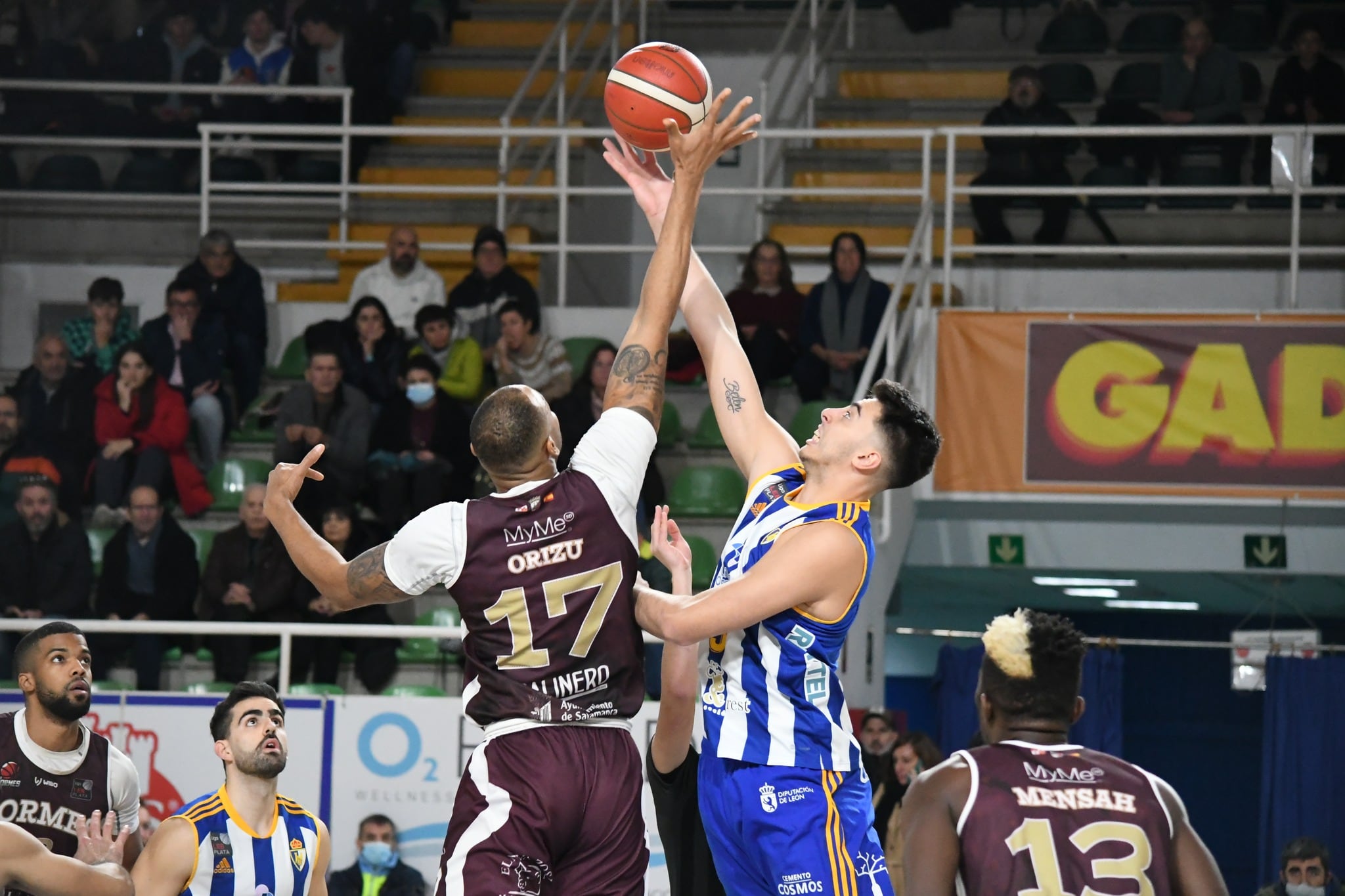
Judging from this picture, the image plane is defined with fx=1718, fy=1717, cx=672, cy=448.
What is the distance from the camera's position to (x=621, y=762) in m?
4.37

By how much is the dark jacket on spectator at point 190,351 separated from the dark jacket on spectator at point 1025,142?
226 inches

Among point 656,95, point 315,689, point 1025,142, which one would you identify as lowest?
point 315,689

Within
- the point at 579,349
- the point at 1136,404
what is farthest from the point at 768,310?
the point at 1136,404

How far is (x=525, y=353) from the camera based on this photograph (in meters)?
11.1

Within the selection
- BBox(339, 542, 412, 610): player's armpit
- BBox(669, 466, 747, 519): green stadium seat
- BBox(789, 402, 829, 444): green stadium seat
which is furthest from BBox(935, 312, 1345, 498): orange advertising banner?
BBox(339, 542, 412, 610): player's armpit

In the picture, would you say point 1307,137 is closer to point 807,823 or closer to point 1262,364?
point 1262,364

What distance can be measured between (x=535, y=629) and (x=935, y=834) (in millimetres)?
1161

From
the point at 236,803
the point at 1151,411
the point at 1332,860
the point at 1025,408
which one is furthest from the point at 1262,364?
the point at 236,803

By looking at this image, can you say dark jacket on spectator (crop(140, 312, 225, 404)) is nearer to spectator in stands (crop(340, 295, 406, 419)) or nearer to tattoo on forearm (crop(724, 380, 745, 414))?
spectator in stands (crop(340, 295, 406, 419))

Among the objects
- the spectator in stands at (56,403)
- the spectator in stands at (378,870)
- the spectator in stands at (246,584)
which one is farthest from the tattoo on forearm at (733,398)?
the spectator in stands at (56,403)

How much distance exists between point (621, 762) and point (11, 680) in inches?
239

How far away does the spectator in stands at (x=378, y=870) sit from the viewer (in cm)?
823

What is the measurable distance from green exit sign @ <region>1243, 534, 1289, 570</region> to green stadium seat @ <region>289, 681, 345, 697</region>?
642 cm

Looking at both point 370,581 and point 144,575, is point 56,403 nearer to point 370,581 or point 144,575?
point 144,575
